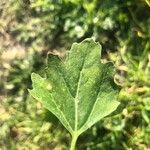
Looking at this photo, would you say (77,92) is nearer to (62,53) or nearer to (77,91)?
(77,91)

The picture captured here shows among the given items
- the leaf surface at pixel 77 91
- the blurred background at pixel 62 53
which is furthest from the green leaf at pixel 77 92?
the blurred background at pixel 62 53

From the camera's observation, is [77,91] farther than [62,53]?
No

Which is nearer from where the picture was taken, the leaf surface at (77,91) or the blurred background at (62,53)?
the leaf surface at (77,91)

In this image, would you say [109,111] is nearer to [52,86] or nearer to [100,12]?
[52,86]

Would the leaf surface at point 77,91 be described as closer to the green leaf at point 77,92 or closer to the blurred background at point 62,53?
the green leaf at point 77,92

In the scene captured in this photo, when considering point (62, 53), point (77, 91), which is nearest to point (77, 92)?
point (77, 91)

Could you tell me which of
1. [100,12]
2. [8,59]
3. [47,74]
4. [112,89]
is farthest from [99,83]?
[8,59]
